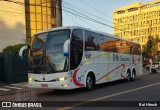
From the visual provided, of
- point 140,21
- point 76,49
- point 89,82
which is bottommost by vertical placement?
point 89,82

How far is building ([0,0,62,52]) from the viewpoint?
4212cm

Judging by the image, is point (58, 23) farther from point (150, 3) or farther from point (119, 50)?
point (150, 3)

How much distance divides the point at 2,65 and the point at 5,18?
786 inches

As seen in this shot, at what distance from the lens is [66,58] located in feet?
48.6

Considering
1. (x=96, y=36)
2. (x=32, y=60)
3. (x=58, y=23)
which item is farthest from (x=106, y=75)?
(x=58, y=23)

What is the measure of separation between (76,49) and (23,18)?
3035 centimetres

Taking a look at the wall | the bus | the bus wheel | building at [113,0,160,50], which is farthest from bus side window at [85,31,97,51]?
building at [113,0,160,50]

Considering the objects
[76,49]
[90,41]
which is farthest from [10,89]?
[76,49]

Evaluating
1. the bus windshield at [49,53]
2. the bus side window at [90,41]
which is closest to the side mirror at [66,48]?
the bus windshield at [49,53]

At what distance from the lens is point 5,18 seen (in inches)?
1670

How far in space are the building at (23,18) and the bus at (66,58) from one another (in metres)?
24.3

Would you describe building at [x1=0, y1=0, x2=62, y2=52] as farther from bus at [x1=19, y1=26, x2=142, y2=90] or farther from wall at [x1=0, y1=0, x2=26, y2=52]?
bus at [x1=19, y1=26, x2=142, y2=90]

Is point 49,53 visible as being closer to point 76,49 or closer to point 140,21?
point 76,49

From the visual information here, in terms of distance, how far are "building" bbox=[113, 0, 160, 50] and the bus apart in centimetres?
Answer: 11670
